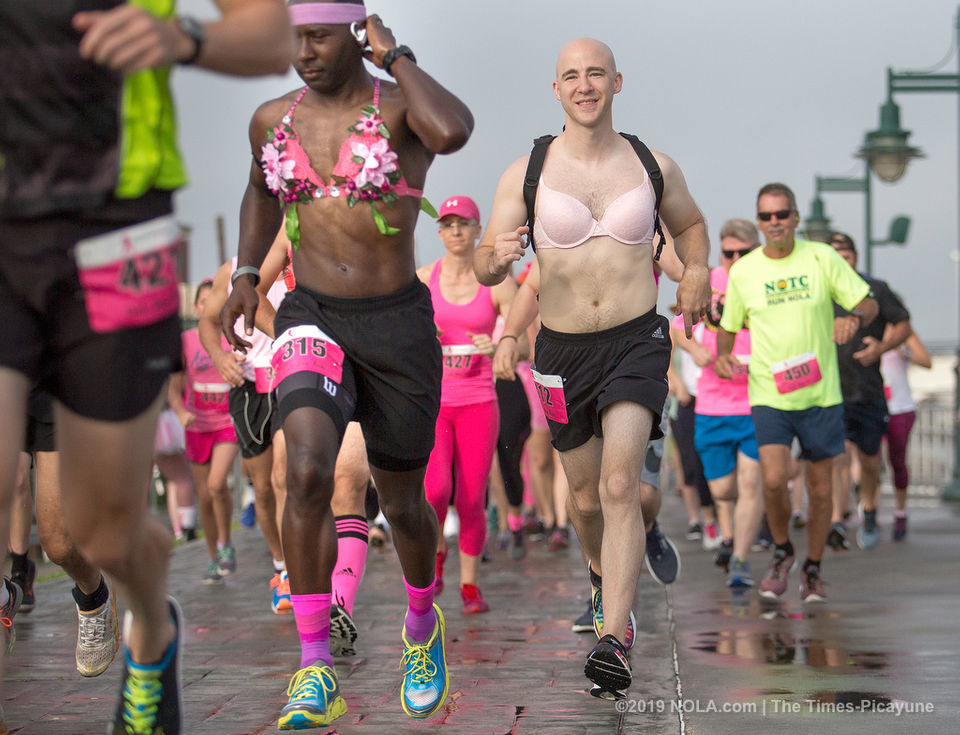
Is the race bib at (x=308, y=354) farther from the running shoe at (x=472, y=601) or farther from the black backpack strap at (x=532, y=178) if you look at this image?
the running shoe at (x=472, y=601)

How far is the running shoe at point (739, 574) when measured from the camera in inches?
395

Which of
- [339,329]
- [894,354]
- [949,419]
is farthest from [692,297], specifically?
[949,419]

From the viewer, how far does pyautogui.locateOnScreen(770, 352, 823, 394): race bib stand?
9344mm

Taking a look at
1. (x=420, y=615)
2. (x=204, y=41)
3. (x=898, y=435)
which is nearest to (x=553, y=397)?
(x=420, y=615)

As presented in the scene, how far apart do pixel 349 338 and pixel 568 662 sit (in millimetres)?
2225

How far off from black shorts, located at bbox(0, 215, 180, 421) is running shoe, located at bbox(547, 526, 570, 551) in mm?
10001

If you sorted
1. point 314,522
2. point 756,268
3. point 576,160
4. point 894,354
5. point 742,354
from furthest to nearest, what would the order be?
point 894,354 → point 742,354 → point 756,268 → point 576,160 → point 314,522

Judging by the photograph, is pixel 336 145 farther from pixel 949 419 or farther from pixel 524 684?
pixel 949 419

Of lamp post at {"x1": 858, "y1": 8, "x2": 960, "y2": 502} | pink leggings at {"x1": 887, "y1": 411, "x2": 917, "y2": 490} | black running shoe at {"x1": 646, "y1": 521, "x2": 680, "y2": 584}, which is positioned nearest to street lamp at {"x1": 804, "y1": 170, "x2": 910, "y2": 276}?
lamp post at {"x1": 858, "y1": 8, "x2": 960, "y2": 502}

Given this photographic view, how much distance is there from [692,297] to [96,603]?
111 inches

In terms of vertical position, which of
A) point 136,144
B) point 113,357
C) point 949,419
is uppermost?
point 136,144

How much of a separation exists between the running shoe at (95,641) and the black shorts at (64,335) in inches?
123

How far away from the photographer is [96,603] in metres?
6.42

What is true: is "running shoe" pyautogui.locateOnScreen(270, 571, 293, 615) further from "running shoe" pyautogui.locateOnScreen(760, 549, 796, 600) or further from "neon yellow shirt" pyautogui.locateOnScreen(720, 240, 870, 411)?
"neon yellow shirt" pyautogui.locateOnScreen(720, 240, 870, 411)
